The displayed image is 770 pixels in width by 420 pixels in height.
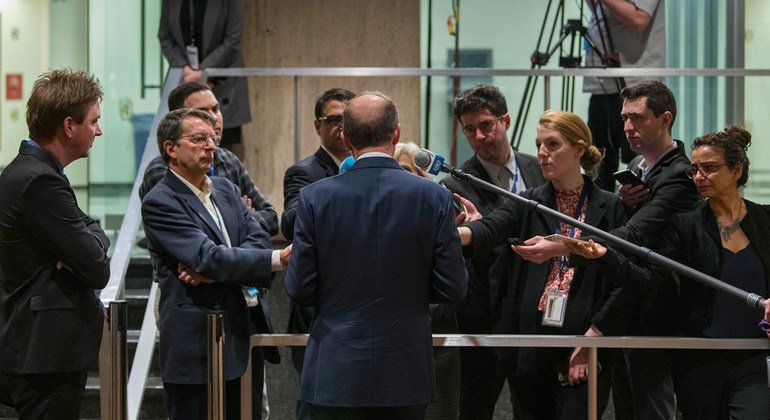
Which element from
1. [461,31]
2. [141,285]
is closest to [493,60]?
[461,31]

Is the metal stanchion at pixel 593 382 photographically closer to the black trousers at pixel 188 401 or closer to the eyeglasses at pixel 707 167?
the eyeglasses at pixel 707 167

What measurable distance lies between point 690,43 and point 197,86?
3.60 metres

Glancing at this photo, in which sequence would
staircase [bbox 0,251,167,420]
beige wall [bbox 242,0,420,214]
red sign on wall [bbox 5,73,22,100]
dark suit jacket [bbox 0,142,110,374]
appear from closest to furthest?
dark suit jacket [bbox 0,142,110,374]
staircase [bbox 0,251,167,420]
beige wall [bbox 242,0,420,214]
red sign on wall [bbox 5,73,22,100]

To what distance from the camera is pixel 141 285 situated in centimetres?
619

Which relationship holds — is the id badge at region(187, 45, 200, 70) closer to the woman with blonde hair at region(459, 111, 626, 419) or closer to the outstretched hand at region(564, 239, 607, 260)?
the woman with blonde hair at region(459, 111, 626, 419)

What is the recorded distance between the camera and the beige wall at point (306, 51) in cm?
745

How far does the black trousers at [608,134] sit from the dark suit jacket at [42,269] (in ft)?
10.1

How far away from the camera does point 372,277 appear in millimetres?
3223

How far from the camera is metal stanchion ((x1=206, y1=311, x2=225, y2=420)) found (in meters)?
3.58

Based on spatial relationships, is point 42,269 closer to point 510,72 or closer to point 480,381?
point 480,381

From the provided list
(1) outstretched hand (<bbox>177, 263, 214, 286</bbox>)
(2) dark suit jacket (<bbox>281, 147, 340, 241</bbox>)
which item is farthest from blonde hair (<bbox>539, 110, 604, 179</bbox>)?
(1) outstretched hand (<bbox>177, 263, 214, 286</bbox>)

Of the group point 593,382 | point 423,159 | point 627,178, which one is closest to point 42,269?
point 423,159

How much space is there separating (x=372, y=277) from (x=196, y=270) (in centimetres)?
75

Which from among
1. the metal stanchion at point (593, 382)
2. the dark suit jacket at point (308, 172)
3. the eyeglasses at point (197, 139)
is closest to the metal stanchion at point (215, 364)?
the eyeglasses at point (197, 139)
